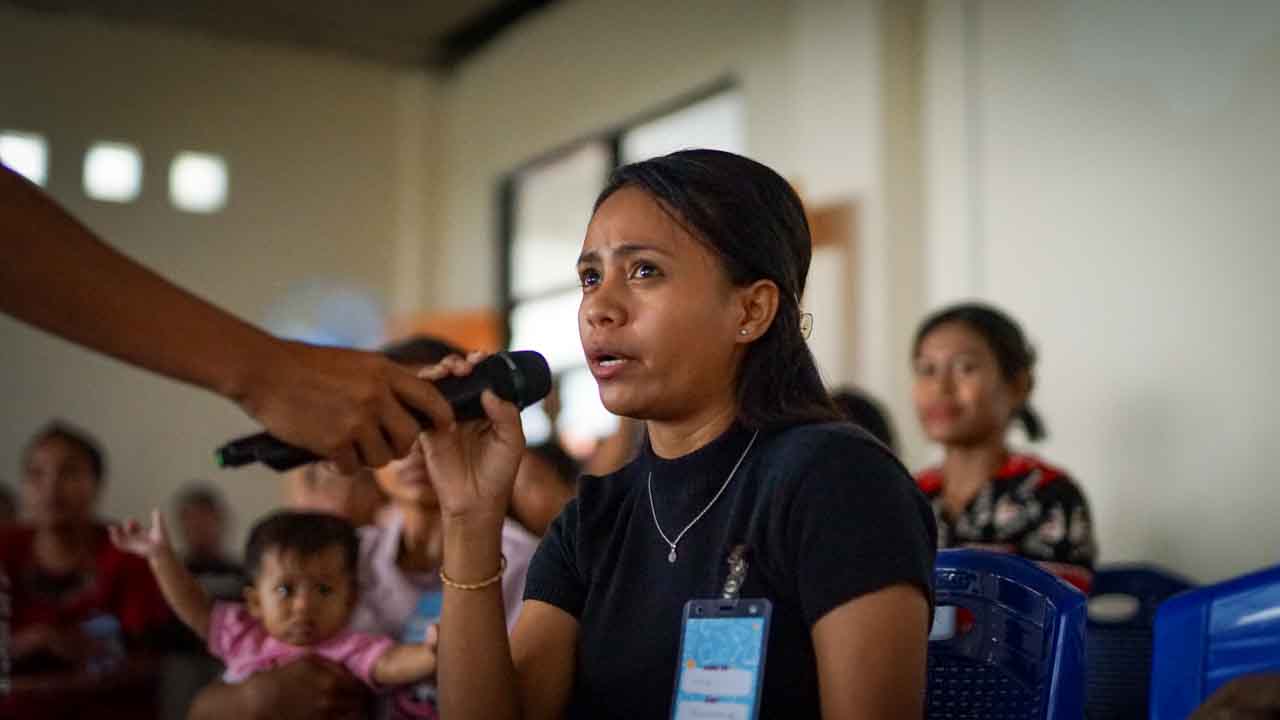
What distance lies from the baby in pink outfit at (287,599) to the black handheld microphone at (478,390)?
2.94 feet

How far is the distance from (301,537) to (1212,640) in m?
1.56

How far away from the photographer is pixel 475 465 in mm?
1642

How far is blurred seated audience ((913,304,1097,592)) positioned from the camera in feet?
9.93

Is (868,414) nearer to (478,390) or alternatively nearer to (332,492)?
(332,492)

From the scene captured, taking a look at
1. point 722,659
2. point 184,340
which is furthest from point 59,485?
point 722,659

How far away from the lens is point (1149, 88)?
378 centimetres

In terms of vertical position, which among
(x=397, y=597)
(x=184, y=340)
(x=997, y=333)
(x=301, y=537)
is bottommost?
(x=397, y=597)

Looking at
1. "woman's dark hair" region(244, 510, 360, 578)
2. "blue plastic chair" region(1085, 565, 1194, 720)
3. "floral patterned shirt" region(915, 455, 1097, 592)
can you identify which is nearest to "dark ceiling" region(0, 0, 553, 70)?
"floral patterned shirt" region(915, 455, 1097, 592)

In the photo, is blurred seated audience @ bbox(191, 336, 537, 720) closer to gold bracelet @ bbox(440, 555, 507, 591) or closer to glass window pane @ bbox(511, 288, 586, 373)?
gold bracelet @ bbox(440, 555, 507, 591)

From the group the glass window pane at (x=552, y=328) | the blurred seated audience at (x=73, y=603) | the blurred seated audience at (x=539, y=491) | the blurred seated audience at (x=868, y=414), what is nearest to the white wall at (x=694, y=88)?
the glass window pane at (x=552, y=328)

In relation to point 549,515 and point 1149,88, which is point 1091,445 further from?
point 549,515

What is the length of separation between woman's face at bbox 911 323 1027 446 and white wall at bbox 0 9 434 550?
5684 millimetres

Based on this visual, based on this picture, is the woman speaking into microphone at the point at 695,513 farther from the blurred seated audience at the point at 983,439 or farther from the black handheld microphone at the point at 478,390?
the blurred seated audience at the point at 983,439

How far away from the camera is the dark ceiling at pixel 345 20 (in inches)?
308
